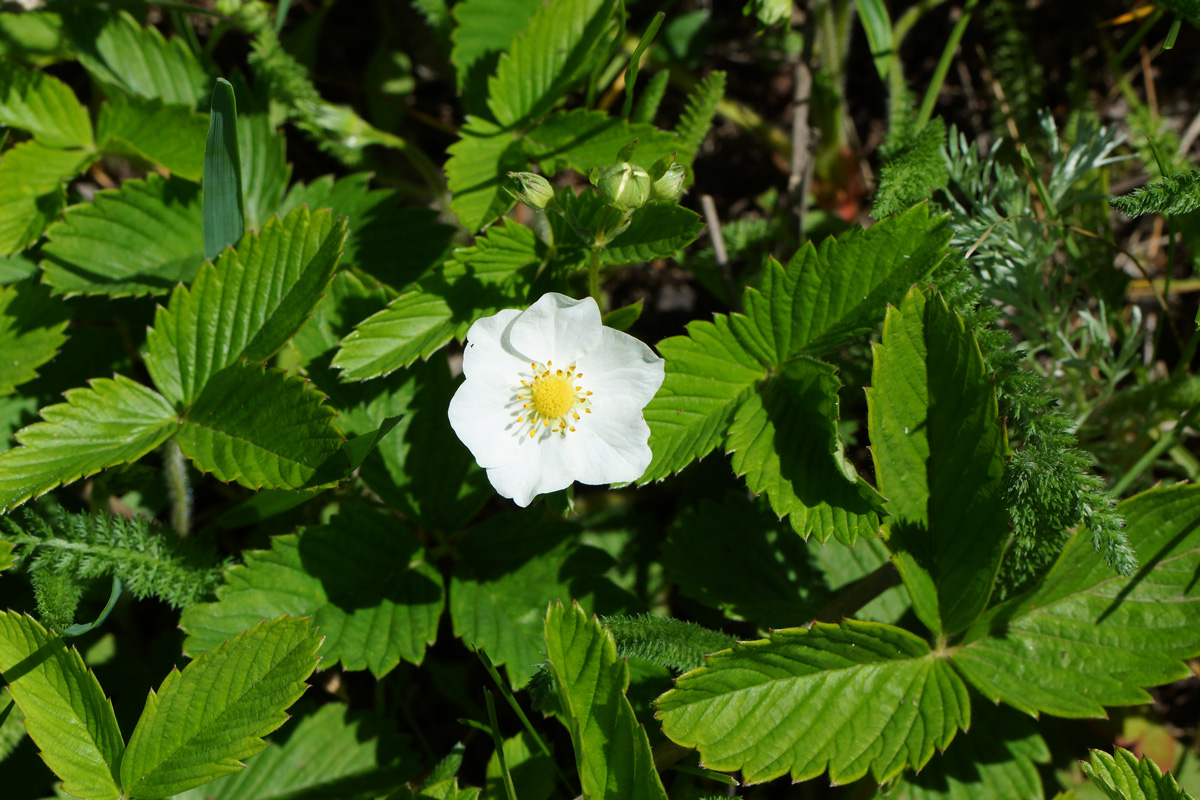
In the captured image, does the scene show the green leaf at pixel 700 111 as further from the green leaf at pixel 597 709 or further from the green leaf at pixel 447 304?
the green leaf at pixel 597 709

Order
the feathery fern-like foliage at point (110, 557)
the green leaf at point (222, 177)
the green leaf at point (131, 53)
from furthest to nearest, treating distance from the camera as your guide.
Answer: the green leaf at point (131, 53), the green leaf at point (222, 177), the feathery fern-like foliage at point (110, 557)

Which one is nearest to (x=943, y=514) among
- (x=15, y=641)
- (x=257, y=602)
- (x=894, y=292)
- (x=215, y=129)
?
(x=894, y=292)

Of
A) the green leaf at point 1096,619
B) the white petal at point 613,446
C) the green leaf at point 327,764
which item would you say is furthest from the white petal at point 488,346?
the green leaf at point 1096,619

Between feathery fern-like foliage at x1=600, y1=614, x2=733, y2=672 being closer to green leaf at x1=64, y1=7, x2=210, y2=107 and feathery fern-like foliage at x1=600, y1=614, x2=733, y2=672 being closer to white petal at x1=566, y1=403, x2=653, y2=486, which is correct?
white petal at x1=566, y1=403, x2=653, y2=486

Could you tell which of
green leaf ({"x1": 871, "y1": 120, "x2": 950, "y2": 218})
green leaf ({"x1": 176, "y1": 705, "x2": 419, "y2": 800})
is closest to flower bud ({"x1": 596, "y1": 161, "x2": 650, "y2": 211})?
green leaf ({"x1": 871, "y1": 120, "x2": 950, "y2": 218})

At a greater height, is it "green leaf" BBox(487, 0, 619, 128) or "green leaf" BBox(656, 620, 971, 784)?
"green leaf" BBox(487, 0, 619, 128)

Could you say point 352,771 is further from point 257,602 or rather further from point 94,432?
point 94,432

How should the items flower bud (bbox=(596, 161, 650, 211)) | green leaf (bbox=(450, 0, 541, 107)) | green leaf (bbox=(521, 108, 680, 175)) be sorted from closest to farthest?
1. flower bud (bbox=(596, 161, 650, 211))
2. green leaf (bbox=(521, 108, 680, 175))
3. green leaf (bbox=(450, 0, 541, 107))
